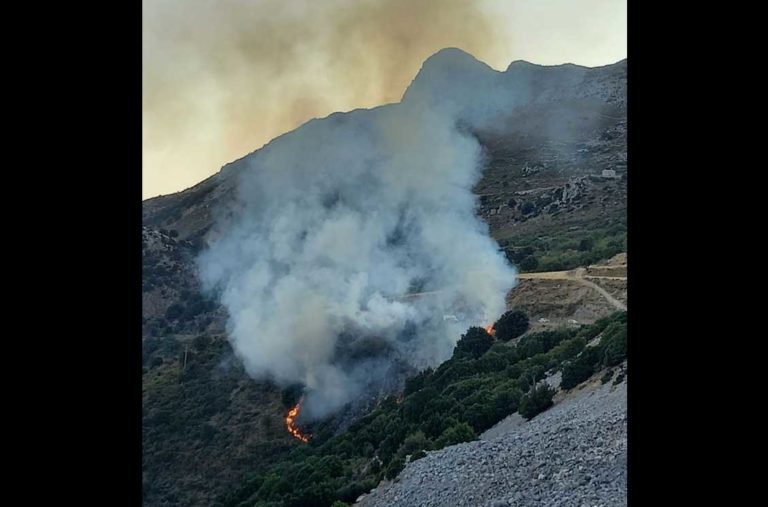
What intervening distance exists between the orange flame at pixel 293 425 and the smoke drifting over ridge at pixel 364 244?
486 millimetres

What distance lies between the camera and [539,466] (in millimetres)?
12633

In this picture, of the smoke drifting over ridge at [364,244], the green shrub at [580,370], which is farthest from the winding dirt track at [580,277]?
the green shrub at [580,370]

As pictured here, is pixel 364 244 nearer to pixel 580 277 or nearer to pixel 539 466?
pixel 580 277

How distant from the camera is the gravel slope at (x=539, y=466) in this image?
11.5 meters

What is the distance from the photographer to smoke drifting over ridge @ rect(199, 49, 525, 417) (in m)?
26.9

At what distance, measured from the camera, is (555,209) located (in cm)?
2952

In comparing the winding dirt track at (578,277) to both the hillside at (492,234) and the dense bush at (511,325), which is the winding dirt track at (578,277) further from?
the dense bush at (511,325)

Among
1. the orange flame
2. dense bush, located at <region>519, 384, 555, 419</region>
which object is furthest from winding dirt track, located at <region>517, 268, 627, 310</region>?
the orange flame

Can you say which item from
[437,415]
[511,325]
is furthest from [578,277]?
[437,415]

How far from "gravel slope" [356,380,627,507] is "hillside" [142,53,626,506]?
2.66 metres

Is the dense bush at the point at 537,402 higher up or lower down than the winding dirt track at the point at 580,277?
A: lower down

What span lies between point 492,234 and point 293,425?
11.6 meters
